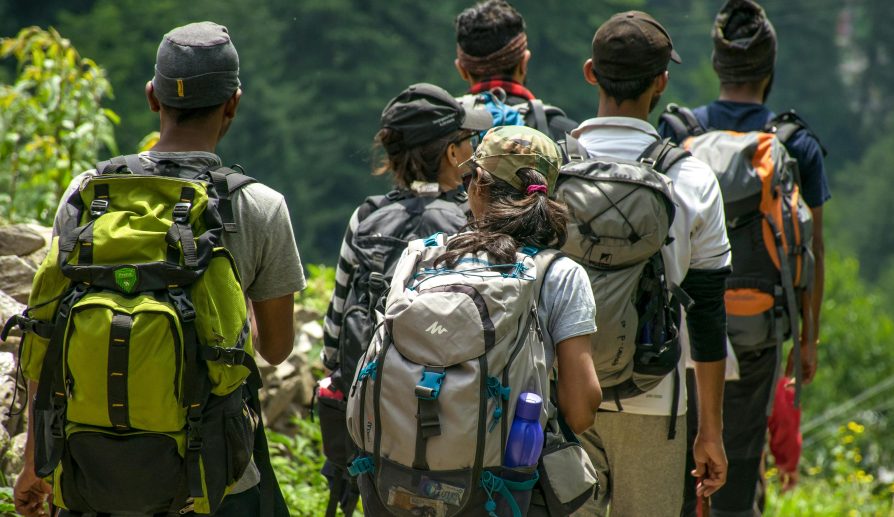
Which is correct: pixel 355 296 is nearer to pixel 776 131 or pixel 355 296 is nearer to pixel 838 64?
pixel 776 131

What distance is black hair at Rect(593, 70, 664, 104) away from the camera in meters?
3.12

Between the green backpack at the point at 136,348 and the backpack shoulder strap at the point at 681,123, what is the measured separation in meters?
2.34

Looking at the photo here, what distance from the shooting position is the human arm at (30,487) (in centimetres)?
236

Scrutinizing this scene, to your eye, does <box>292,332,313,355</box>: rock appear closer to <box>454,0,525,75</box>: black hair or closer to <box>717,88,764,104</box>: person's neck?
<box>454,0,525,75</box>: black hair

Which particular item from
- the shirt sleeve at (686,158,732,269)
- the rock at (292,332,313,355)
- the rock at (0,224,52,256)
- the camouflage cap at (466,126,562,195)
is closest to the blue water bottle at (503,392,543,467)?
the camouflage cap at (466,126,562,195)

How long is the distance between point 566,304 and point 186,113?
38.4 inches

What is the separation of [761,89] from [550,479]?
266 cm

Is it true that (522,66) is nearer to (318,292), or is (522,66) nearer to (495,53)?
(495,53)

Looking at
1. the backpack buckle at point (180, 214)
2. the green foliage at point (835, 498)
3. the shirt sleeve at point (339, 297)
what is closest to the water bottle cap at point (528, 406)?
the backpack buckle at point (180, 214)

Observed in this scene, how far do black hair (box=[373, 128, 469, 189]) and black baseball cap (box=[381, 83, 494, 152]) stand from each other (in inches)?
0.5

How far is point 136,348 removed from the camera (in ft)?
7.05

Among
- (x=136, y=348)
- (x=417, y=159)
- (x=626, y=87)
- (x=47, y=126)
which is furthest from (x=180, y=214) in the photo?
(x=47, y=126)

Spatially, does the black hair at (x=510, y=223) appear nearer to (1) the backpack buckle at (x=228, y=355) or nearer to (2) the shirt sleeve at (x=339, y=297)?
(1) the backpack buckle at (x=228, y=355)

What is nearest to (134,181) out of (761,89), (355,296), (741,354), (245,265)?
(245,265)
